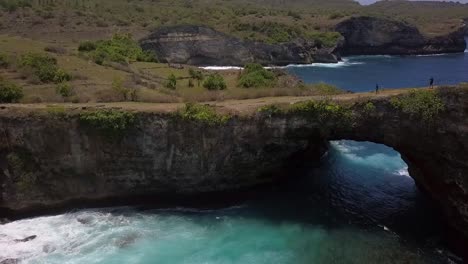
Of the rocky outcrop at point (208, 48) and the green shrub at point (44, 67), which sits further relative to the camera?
the rocky outcrop at point (208, 48)

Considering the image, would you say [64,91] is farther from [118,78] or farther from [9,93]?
[118,78]

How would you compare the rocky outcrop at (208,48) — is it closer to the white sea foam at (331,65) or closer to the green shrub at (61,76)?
the white sea foam at (331,65)

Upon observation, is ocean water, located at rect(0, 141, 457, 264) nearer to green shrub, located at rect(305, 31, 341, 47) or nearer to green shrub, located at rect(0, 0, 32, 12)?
green shrub, located at rect(0, 0, 32, 12)

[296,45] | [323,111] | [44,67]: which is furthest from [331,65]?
[323,111]

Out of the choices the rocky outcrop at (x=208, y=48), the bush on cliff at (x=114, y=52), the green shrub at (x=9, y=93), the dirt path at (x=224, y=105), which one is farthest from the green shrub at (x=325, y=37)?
the green shrub at (x=9, y=93)

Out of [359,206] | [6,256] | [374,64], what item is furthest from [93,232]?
[374,64]

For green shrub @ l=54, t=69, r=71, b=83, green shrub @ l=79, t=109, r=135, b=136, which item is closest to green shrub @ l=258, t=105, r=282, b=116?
green shrub @ l=79, t=109, r=135, b=136

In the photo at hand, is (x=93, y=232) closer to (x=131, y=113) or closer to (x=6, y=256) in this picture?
(x=6, y=256)
